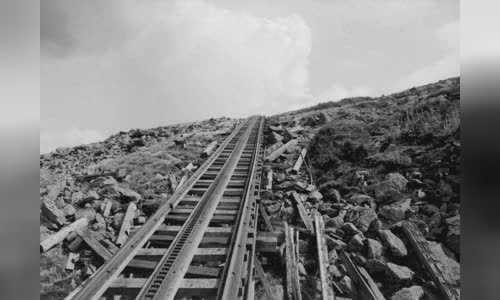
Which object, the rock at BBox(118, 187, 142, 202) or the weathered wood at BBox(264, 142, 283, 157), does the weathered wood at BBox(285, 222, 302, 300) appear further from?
the weathered wood at BBox(264, 142, 283, 157)

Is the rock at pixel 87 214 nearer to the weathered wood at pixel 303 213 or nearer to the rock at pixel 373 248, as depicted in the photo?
the weathered wood at pixel 303 213

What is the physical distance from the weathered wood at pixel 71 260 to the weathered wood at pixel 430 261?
18.0 ft

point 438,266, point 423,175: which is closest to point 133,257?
point 438,266

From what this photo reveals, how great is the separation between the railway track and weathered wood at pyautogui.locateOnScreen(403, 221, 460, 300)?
2.54 meters

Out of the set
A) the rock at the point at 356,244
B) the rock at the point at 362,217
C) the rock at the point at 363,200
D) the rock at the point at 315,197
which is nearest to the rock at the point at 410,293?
the rock at the point at 356,244

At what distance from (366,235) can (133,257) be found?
4.06 meters

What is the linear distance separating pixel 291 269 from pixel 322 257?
58 cm

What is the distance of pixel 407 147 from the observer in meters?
8.98

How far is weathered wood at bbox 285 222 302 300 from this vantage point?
4355 mm

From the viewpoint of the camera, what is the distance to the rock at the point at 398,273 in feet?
14.9

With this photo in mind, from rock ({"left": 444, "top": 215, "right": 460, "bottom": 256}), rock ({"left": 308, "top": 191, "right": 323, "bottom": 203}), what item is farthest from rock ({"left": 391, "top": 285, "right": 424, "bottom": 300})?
rock ({"left": 308, "top": 191, "right": 323, "bottom": 203})

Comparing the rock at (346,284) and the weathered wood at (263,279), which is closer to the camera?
the weathered wood at (263,279)

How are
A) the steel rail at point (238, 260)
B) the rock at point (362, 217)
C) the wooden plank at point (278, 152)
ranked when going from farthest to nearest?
the wooden plank at point (278, 152)
the rock at point (362, 217)
the steel rail at point (238, 260)
